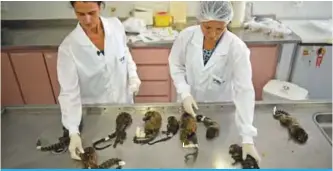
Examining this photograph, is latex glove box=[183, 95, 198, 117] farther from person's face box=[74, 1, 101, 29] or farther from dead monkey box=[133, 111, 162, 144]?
person's face box=[74, 1, 101, 29]

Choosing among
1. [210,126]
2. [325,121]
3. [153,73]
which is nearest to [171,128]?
[210,126]

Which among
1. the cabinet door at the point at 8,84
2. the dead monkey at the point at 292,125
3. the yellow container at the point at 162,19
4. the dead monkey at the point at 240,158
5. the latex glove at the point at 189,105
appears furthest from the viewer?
the yellow container at the point at 162,19

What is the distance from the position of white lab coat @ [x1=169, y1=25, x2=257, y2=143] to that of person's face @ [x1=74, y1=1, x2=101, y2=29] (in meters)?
0.45

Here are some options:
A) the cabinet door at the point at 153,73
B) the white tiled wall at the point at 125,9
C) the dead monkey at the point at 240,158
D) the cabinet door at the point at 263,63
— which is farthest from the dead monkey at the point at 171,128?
the white tiled wall at the point at 125,9

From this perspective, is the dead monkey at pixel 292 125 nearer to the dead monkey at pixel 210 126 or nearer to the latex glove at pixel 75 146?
the dead monkey at pixel 210 126

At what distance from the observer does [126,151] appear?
1.28 metres

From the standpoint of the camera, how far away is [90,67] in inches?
60.1

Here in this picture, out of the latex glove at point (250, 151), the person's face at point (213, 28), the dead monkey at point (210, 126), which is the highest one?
the person's face at point (213, 28)

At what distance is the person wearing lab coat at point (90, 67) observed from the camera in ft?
4.42

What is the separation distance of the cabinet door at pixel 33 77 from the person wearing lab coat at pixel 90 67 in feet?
3.77

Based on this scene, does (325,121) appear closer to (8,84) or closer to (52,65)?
(52,65)

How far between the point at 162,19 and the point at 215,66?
132 centimetres

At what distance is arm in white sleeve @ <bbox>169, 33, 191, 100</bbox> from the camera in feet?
5.25

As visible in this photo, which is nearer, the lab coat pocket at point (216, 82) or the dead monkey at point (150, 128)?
the dead monkey at point (150, 128)
